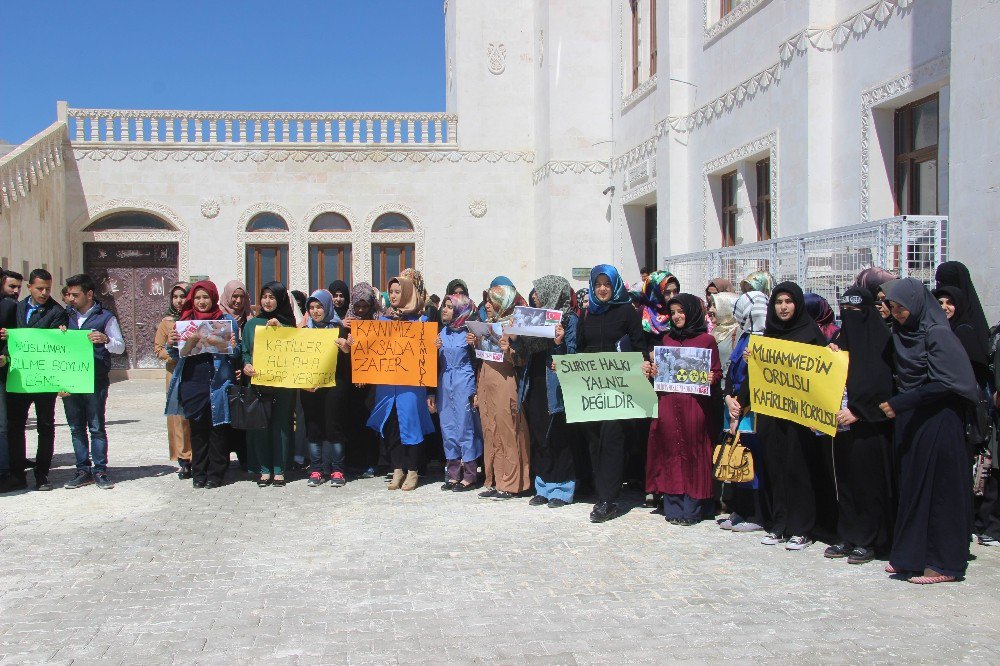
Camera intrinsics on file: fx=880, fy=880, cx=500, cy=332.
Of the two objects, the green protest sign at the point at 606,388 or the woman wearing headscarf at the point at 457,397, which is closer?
the green protest sign at the point at 606,388

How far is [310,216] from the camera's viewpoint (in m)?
19.6

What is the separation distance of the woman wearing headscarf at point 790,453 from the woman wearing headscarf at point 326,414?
12.7 feet

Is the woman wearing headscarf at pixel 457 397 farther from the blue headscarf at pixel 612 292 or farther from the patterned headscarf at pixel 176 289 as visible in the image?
the patterned headscarf at pixel 176 289

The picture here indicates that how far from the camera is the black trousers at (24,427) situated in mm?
7809

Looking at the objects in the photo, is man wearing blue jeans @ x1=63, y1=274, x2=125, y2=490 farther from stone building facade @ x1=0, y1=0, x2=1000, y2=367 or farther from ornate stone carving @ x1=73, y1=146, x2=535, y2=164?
ornate stone carving @ x1=73, y1=146, x2=535, y2=164

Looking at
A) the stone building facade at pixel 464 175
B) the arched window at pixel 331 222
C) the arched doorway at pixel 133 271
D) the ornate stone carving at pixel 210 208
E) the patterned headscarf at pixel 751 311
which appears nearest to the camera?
the patterned headscarf at pixel 751 311

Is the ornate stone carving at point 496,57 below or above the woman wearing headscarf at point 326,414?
above

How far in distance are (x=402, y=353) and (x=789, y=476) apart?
3.44 m

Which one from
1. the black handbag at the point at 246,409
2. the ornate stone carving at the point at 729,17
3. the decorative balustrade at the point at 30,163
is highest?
the ornate stone carving at the point at 729,17

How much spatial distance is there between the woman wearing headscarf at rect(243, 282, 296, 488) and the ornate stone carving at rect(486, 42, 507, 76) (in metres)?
13.1

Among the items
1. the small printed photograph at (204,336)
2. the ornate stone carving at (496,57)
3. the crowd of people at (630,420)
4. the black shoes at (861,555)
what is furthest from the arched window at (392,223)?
the black shoes at (861,555)

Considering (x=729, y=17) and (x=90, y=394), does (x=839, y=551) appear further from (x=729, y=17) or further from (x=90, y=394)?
(x=729, y=17)

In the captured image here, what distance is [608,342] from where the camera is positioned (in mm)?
6895

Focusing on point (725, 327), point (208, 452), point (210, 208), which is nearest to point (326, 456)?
point (208, 452)
